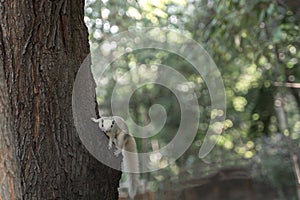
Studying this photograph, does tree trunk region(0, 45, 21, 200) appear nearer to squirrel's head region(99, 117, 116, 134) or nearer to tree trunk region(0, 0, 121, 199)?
tree trunk region(0, 0, 121, 199)

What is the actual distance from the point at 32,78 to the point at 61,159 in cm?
29

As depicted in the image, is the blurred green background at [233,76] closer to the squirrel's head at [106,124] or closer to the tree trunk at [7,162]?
the squirrel's head at [106,124]

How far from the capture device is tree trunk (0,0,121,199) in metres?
1.72

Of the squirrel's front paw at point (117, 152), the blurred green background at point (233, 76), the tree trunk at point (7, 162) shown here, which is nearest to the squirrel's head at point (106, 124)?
the squirrel's front paw at point (117, 152)

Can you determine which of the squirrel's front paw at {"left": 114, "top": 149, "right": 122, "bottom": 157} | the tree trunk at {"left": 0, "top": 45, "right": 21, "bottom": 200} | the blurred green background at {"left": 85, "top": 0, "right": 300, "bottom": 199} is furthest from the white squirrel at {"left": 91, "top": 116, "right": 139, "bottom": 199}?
the blurred green background at {"left": 85, "top": 0, "right": 300, "bottom": 199}

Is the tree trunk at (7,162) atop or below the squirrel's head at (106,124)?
below

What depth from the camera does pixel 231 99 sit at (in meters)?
6.52

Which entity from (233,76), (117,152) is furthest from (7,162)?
(233,76)

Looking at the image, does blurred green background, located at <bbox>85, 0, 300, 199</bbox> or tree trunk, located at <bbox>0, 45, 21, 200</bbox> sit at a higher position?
blurred green background, located at <bbox>85, 0, 300, 199</bbox>

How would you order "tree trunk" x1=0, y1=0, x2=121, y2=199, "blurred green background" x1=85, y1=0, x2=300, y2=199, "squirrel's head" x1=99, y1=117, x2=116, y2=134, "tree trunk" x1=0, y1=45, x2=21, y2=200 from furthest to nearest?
1. "blurred green background" x1=85, y1=0, x2=300, y2=199
2. "squirrel's head" x1=99, y1=117, x2=116, y2=134
3. "tree trunk" x1=0, y1=0, x2=121, y2=199
4. "tree trunk" x1=0, y1=45, x2=21, y2=200

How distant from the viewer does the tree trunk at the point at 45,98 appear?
1.72 m

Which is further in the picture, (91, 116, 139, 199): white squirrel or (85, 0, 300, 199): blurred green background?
(85, 0, 300, 199): blurred green background

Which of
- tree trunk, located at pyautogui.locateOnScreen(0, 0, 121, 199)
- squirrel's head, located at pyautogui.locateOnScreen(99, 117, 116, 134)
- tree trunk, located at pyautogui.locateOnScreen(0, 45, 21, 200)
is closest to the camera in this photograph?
tree trunk, located at pyautogui.locateOnScreen(0, 45, 21, 200)

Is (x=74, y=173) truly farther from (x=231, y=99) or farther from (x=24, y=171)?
(x=231, y=99)
